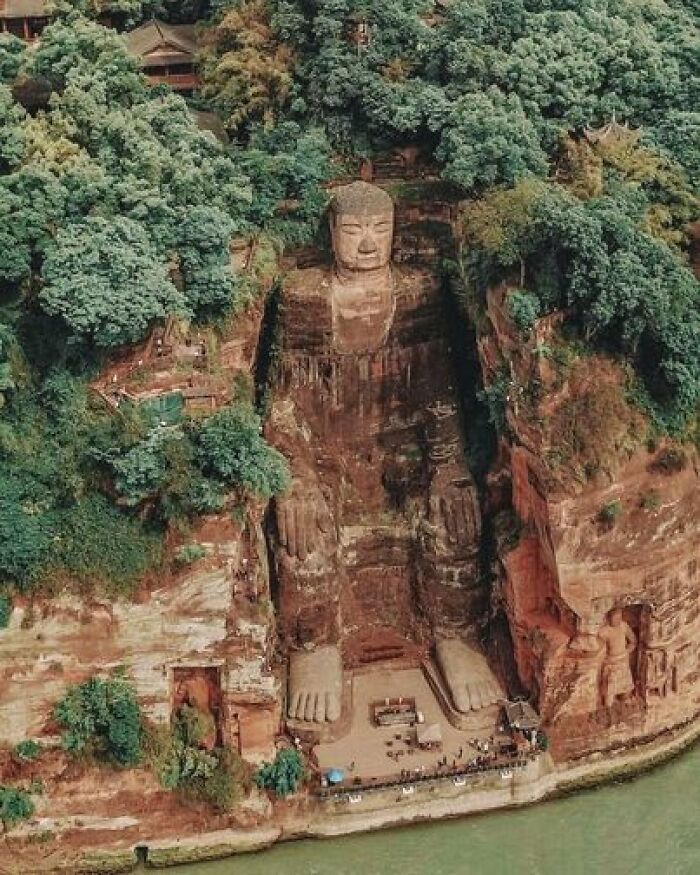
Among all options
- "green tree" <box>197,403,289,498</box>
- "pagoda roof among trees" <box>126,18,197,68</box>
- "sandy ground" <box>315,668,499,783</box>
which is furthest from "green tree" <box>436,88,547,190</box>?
"sandy ground" <box>315,668,499,783</box>

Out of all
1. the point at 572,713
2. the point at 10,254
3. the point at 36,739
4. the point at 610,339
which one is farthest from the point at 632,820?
the point at 10,254

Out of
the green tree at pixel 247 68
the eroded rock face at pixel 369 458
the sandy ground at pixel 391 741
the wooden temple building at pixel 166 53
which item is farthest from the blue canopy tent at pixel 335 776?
the wooden temple building at pixel 166 53

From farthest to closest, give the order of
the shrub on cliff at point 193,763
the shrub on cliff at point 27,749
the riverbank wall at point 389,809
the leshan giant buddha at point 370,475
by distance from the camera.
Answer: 1. the leshan giant buddha at point 370,475
2. the riverbank wall at point 389,809
3. the shrub on cliff at point 193,763
4. the shrub on cliff at point 27,749

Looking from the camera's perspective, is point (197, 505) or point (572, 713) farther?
point (572, 713)

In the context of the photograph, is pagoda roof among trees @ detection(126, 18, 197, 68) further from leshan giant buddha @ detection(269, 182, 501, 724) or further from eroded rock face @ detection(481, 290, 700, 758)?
eroded rock face @ detection(481, 290, 700, 758)

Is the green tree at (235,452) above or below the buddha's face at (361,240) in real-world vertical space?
below

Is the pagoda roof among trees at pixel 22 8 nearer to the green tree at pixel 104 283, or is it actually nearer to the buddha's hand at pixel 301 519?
the green tree at pixel 104 283

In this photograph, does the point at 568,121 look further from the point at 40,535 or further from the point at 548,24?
the point at 40,535
